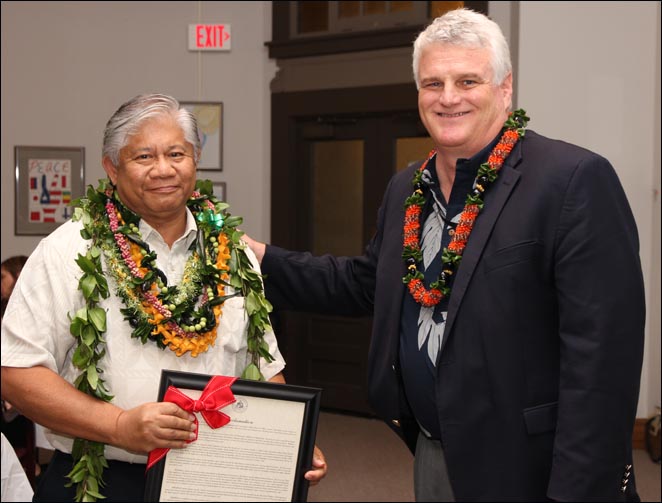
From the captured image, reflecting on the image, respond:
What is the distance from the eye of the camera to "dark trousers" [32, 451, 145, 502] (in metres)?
1.81

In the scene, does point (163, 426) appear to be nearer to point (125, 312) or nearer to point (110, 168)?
point (125, 312)

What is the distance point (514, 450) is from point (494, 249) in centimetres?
44

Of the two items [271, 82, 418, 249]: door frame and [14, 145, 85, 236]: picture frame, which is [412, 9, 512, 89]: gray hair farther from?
[14, 145, 85, 236]: picture frame

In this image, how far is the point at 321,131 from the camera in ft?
22.5

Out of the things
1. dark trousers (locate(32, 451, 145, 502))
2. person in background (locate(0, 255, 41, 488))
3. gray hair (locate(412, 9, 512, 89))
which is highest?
gray hair (locate(412, 9, 512, 89))

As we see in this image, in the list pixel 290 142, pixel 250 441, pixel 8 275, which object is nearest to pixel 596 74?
pixel 290 142

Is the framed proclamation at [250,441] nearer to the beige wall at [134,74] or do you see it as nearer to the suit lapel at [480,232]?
the suit lapel at [480,232]

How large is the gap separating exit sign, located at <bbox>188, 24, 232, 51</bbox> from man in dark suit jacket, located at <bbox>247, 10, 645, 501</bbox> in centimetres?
515

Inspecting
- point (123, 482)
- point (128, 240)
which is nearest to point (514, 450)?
point (123, 482)

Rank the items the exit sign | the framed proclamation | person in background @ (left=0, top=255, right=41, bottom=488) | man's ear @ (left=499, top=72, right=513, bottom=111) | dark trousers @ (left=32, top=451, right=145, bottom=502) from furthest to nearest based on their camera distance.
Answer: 1. the exit sign
2. person in background @ (left=0, top=255, right=41, bottom=488)
3. man's ear @ (left=499, top=72, right=513, bottom=111)
4. dark trousers @ (left=32, top=451, right=145, bottom=502)
5. the framed proclamation

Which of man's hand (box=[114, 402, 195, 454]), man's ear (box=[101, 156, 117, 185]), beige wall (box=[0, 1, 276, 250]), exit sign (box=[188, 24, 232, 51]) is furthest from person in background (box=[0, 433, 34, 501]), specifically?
exit sign (box=[188, 24, 232, 51])

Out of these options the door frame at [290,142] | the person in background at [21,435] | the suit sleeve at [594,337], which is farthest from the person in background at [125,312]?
the door frame at [290,142]

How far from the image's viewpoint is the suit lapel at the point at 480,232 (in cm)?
182

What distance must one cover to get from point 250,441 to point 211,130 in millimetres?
5505
